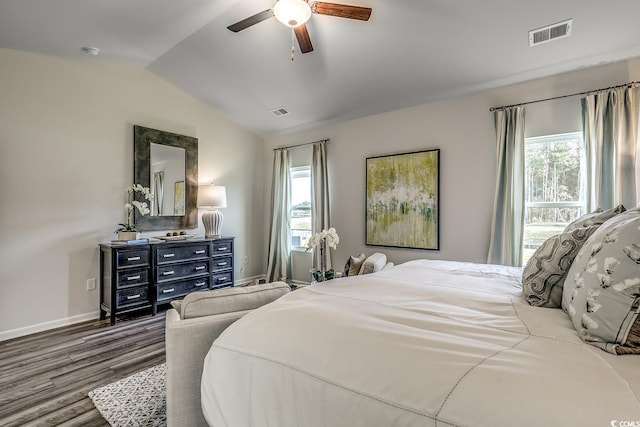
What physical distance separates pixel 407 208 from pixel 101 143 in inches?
155

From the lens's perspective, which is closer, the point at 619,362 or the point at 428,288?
the point at 619,362

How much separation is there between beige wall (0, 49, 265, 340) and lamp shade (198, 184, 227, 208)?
83 cm

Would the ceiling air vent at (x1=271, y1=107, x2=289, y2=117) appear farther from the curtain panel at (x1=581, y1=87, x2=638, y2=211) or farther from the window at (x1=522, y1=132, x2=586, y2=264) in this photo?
the curtain panel at (x1=581, y1=87, x2=638, y2=211)

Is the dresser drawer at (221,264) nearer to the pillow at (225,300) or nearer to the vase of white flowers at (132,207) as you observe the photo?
the vase of white flowers at (132,207)

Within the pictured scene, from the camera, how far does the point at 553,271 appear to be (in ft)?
4.52

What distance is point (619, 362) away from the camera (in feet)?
2.59

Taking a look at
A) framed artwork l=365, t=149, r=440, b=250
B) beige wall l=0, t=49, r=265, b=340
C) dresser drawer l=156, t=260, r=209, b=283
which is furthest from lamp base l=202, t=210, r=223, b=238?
framed artwork l=365, t=149, r=440, b=250

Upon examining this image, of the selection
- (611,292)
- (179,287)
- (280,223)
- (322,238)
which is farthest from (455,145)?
(179,287)

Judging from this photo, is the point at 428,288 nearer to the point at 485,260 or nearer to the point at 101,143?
the point at 485,260

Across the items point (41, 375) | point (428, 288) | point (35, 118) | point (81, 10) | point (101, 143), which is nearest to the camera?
point (428, 288)

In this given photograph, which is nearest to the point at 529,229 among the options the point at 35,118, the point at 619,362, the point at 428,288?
the point at 428,288

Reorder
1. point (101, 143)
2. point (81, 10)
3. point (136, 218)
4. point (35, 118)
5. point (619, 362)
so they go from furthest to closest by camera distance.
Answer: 1. point (136, 218)
2. point (101, 143)
3. point (35, 118)
4. point (81, 10)
5. point (619, 362)

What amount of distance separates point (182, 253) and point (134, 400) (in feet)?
7.23

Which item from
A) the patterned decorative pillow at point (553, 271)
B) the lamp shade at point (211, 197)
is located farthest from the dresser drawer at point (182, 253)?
the patterned decorative pillow at point (553, 271)
